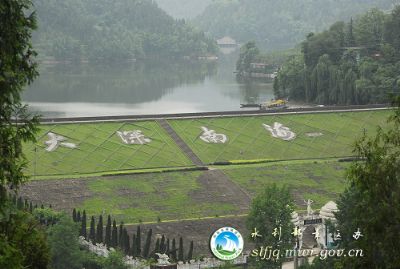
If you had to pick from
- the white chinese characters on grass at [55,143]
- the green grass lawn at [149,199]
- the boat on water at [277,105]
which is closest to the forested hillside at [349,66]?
the boat on water at [277,105]

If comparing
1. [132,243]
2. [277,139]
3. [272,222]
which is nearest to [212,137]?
[277,139]

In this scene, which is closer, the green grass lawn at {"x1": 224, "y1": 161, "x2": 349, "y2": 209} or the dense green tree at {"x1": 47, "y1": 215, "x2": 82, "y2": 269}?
the dense green tree at {"x1": 47, "y1": 215, "x2": 82, "y2": 269}

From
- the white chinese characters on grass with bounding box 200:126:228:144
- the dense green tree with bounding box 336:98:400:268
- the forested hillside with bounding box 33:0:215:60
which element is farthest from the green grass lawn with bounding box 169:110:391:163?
the forested hillside with bounding box 33:0:215:60

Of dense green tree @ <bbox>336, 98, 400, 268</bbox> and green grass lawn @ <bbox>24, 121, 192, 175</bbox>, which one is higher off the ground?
dense green tree @ <bbox>336, 98, 400, 268</bbox>

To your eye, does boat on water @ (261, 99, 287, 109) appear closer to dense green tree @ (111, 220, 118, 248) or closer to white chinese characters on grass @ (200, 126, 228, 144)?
white chinese characters on grass @ (200, 126, 228, 144)

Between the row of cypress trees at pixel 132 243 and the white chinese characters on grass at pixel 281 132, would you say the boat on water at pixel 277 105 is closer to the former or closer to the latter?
the white chinese characters on grass at pixel 281 132

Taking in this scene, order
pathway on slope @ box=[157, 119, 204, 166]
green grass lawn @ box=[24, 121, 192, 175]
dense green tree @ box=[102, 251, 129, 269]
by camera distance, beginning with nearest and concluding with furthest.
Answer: dense green tree @ box=[102, 251, 129, 269] < green grass lawn @ box=[24, 121, 192, 175] < pathway on slope @ box=[157, 119, 204, 166]
